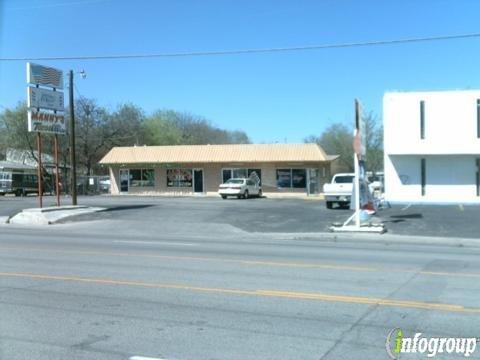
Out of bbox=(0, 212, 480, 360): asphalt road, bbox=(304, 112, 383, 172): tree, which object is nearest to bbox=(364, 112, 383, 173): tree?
bbox=(304, 112, 383, 172): tree

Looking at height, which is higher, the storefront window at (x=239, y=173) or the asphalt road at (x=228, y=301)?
the storefront window at (x=239, y=173)

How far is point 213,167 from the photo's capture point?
5066 cm

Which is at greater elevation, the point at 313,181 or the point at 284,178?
the point at 284,178

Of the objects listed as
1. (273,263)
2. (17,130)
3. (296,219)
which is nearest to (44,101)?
(296,219)

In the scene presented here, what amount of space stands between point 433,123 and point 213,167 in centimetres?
2075

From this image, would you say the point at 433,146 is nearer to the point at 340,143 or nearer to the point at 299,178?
the point at 299,178

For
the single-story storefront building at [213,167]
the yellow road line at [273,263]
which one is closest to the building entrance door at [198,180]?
the single-story storefront building at [213,167]

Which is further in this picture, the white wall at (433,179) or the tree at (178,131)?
the tree at (178,131)

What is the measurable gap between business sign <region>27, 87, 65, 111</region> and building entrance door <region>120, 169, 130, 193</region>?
2545 cm

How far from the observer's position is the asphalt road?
19.5 feet

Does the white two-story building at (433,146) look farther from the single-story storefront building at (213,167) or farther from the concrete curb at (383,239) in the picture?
the concrete curb at (383,239)

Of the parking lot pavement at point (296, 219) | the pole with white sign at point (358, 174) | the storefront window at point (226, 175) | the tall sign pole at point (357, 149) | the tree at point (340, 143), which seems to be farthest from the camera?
the tree at point (340, 143)

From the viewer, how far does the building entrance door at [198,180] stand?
167 ft

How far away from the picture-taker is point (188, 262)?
12109mm
